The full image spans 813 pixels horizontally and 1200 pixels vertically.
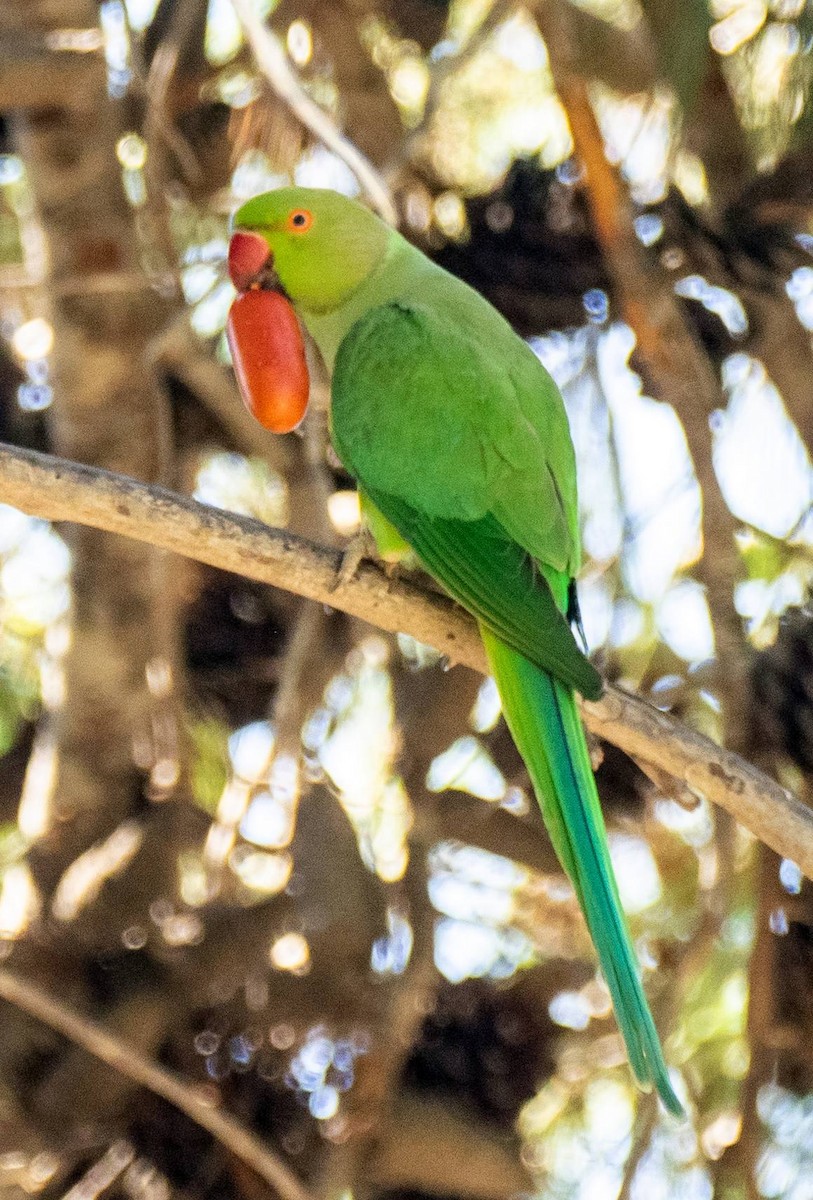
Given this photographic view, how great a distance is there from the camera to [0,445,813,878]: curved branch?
2145 millimetres

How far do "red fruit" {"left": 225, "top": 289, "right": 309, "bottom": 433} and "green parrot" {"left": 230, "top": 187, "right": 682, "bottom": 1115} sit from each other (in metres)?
0.15

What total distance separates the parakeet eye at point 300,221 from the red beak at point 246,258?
63mm

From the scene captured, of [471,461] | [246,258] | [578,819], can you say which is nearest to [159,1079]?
[578,819]

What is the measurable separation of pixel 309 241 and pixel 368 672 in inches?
40.1

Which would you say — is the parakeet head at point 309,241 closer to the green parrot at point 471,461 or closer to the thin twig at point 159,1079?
the green parrot at point 471,461

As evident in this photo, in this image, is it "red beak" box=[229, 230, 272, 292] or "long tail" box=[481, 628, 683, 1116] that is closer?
"long tail" box=[481, 628, 683, 1116]

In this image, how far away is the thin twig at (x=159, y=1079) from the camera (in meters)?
2.75

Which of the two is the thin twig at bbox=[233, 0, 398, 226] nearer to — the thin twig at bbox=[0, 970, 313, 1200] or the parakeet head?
the parakeet head

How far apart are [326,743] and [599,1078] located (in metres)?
0.97

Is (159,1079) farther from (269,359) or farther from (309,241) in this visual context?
(309,241)

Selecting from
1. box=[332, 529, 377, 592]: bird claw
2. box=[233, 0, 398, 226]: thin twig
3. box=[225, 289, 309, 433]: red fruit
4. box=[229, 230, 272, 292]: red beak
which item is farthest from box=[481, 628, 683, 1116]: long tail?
box=[229, 230, 272, 292]: red beak

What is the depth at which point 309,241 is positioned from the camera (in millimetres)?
2936

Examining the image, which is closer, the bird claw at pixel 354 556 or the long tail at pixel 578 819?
the long tail at pixel 578 819

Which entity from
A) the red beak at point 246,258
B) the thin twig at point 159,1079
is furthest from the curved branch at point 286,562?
the thin twig at point 159,1079
